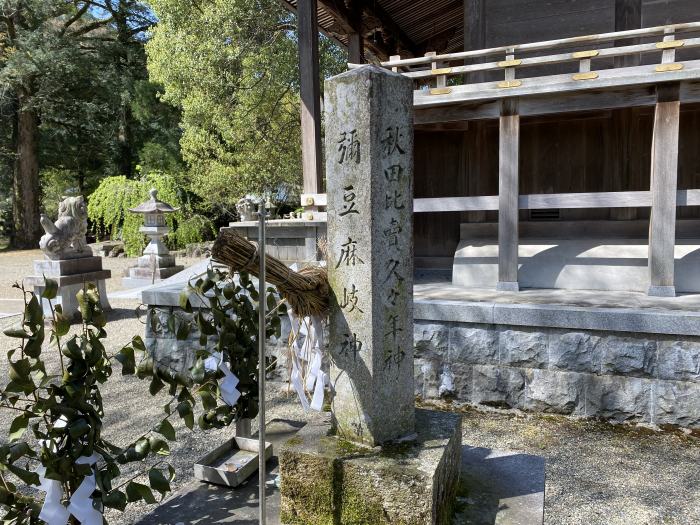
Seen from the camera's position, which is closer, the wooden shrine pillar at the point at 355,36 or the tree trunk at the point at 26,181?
the wooden shrine pillar at the point at 355,36

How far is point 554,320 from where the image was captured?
14.9ft

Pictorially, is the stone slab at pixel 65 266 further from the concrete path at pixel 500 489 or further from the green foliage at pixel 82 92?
the green foliage at pixel 82 92

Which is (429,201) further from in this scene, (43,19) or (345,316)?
(43,19)

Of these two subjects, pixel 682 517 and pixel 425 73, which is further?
pixel 425 73

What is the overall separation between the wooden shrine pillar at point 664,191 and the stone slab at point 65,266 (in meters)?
8.21

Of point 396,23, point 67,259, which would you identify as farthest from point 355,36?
point 67,259

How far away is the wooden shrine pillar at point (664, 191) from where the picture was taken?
5039 mm

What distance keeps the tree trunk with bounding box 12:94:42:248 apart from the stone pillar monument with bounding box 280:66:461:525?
71.6 ft

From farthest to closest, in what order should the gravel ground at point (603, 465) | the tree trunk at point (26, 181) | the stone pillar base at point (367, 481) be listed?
1. the tree trunk at point (26, 181)
2. the gravel ground at point (603, 465)
3. the stone pillar base at point (367, 481)

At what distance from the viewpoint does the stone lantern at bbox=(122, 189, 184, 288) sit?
481 inches

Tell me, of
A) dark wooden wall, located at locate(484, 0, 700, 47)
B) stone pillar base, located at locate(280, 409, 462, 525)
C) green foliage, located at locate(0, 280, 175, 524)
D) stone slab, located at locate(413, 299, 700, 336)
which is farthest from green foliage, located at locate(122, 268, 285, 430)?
dark wooden wall, located at locate(484, 0, 700, 47)

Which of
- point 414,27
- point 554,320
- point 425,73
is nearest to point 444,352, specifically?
point 554,320

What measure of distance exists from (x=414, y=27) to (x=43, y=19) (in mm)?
15996

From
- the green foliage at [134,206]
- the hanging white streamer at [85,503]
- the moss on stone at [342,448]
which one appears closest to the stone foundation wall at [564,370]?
the moss on stone at [342,448]
